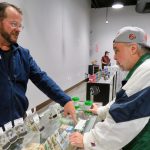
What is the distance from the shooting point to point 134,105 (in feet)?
3.33

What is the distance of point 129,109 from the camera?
1.02m

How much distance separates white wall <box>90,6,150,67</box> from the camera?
10.8 meters

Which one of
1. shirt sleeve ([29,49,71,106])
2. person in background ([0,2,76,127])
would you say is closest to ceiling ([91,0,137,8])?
shirt sleeve ([29,49,71,106])

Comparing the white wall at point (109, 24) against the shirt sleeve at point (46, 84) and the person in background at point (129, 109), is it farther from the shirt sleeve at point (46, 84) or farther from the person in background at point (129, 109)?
the person in background at point (129, 109)

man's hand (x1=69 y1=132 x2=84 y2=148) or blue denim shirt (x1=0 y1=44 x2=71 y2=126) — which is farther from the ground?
blue denim shirt (x1=0 y1=44 x2=71 y2=126)

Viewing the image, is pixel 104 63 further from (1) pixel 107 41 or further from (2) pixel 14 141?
(2) pixel 14 141

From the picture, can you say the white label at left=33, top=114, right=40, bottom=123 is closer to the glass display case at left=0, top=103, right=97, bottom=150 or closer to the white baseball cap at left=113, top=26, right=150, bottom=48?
the glass display case at left=0, top=103, right=97, bottom=150

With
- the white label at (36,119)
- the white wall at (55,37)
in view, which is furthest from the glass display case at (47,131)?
the white wall at (55,37)

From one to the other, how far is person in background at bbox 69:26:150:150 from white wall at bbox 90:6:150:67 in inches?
403

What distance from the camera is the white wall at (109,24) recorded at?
10.8 metres

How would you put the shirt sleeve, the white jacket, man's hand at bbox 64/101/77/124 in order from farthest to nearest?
1. the shirt sleeve
2. man's hand at bbox 64/101/77/124
3. the white jacket

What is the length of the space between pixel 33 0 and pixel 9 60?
11.7 ft

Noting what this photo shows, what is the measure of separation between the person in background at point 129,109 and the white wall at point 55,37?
3.31 meters

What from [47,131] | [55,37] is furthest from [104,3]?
[47,131]
